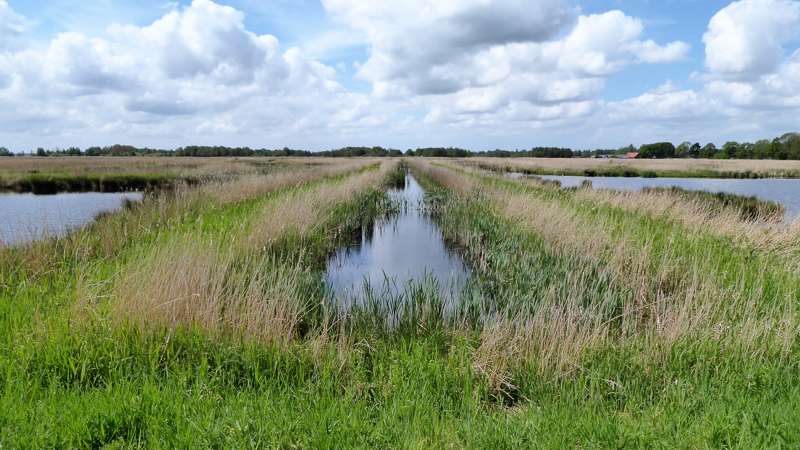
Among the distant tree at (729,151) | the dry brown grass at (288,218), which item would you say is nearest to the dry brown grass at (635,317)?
the dry brown grass at (288,218)

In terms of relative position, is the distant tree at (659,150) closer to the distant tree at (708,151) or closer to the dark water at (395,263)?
the distant tree at (708,151)

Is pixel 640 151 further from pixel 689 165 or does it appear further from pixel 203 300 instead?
pixel 203 300

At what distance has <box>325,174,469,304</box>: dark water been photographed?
757 cm

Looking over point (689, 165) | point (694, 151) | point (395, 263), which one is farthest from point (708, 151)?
point (395, 263)

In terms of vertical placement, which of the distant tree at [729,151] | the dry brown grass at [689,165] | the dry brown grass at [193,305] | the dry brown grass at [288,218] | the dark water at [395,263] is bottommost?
the dark water at [395,263]

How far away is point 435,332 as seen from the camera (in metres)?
4.85

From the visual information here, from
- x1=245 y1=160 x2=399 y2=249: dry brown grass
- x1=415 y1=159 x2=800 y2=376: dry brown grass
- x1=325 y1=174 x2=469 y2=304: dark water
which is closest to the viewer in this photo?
x1=415 y1=159 x2=800 y2=376: dry brown grass

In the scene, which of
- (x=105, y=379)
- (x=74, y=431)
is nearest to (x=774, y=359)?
(x=74, y=431)

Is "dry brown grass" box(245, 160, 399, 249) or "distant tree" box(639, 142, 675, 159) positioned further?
"distant tree" box(639, 142, 675, 159)

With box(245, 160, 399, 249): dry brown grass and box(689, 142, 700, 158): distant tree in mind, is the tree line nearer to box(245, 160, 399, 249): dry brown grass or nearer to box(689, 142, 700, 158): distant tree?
box(689, 142, 700, 158): distant tree

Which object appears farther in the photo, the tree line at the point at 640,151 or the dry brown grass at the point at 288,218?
the tree line at the point at 640,151

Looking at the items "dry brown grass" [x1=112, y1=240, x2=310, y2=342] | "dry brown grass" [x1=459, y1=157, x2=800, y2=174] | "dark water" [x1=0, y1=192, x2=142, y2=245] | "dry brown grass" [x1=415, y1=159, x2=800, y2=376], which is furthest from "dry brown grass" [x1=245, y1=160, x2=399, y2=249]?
"dry brown grass" [x1=459, y1=157, x2=800, y2=174]

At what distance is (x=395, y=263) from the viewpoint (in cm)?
1033

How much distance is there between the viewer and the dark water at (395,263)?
757 cm
